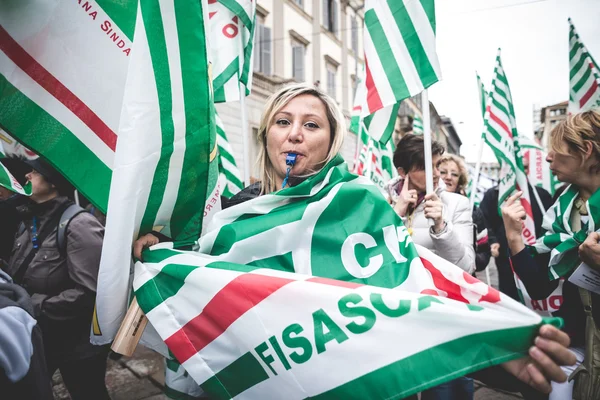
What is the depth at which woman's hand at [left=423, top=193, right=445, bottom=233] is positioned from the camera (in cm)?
206

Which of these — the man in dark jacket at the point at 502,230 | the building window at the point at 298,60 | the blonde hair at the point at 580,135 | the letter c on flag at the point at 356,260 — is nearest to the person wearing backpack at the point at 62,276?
the letter c on flag at the point at 356,260

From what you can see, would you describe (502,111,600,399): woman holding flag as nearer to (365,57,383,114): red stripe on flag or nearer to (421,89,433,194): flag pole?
(421,89,433,194): flag pole

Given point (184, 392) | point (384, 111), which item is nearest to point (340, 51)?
point (384, 111)

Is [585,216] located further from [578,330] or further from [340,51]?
[340,51]

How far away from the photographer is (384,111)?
3.32 m

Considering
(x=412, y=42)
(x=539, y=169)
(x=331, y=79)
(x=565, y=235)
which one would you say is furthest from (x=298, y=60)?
(x=565, y=235)

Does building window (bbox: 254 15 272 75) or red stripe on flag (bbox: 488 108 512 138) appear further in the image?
building window (bbox: 254 15 272 75)

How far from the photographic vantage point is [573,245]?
182 centimetres

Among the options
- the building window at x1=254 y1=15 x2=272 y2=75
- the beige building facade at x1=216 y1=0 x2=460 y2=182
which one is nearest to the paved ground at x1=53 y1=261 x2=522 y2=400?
the beige building facade at x1=216 y1=0 x2=460 y2=182

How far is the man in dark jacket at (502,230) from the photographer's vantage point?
137 inches

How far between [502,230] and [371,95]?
6.89 ft

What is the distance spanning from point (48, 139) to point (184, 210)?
21.4 inches

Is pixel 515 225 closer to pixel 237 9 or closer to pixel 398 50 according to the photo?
pixel 398 50

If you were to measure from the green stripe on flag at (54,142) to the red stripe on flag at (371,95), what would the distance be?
6.88 ft
